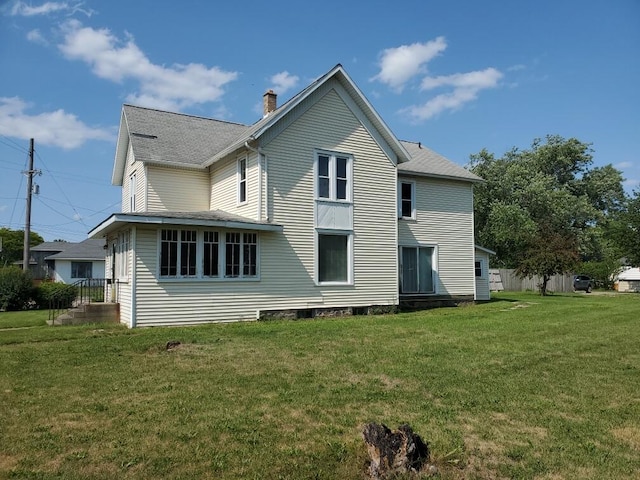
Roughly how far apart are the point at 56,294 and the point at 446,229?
54.7 ft

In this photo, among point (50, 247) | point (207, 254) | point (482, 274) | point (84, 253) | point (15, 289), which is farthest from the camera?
point (50, 247)

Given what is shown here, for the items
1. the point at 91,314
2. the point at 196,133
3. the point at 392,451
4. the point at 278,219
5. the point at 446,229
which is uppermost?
the point at 196,133

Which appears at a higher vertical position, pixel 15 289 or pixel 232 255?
pixel 232 255

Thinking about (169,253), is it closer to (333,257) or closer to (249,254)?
(249,254)

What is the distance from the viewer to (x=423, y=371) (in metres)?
8.09

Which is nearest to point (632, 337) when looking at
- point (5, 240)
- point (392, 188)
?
point (392, 188)

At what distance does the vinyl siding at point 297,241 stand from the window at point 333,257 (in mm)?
297

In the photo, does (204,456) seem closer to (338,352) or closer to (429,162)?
(338,352)

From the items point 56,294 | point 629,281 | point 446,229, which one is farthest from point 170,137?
point 629,281

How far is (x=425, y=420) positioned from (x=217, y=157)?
45.3 feet

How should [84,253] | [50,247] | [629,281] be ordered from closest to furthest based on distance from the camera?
[84,253] < [629,281] < [50,247]

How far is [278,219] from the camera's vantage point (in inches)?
649

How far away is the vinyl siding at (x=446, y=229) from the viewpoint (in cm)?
2136

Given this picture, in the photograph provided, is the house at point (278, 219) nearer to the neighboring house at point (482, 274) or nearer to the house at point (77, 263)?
the neighboring house at point (482, 274)
